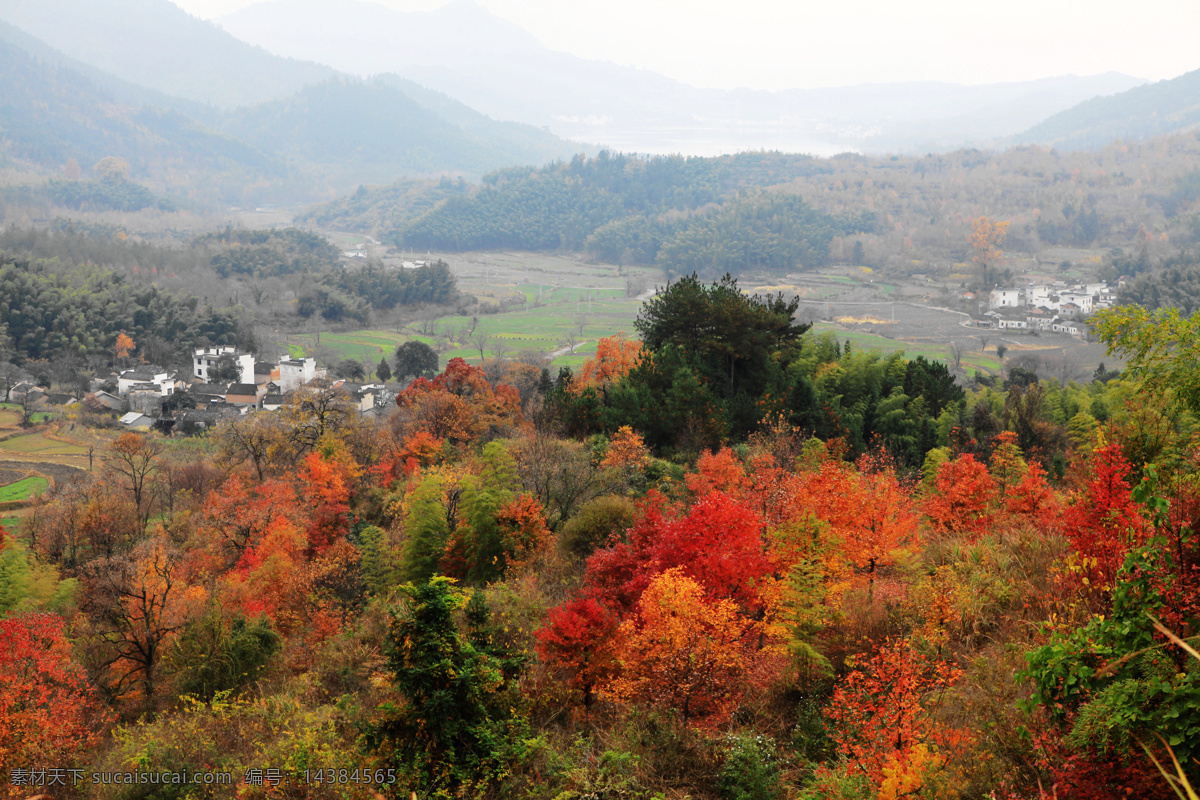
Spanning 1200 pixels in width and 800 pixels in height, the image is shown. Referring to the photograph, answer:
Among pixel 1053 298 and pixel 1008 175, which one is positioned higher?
pixel 1008 175

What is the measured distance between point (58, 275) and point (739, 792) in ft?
455

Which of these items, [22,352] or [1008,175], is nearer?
[22,352]

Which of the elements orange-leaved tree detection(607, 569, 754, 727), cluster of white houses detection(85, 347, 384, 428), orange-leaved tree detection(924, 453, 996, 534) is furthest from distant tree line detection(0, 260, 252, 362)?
orange-leaved tree detection(607, 569, 754, 727)

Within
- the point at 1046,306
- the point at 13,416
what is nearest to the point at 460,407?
the point at 13,416

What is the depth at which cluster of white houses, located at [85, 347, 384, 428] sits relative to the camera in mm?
77625

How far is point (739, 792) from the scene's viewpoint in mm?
10336

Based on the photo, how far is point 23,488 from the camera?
60219 millimetres

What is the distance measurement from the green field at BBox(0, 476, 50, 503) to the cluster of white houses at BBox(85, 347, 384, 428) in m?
15.0

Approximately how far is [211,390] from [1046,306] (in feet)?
395

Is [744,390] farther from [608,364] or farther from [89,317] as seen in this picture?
[89,317]

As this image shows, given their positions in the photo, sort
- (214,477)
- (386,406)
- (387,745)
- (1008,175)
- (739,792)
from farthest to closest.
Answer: (1008,175)
(386,406)
(214,477)
(387,745)
(739,792)

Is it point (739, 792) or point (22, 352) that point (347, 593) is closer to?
point (739, 792)

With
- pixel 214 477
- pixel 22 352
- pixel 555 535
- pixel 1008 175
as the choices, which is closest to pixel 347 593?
pixel 555 535

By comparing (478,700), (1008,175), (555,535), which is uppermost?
(1008,175)
